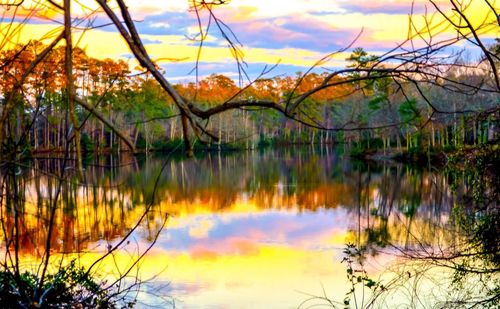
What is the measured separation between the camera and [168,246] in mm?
13023

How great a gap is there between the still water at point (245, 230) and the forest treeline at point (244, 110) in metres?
0.57

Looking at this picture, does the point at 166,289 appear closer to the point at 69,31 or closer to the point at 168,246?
the point at 168,246

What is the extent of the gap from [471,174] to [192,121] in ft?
16.0

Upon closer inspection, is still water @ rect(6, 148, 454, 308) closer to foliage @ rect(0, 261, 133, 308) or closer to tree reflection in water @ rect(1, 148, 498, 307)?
tree reflection in water @ rect(1, 148, 498, 307)

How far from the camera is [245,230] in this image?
611 inches

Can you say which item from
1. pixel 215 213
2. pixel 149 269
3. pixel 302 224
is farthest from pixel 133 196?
pixel 149 269

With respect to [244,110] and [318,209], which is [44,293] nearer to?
[244,110]

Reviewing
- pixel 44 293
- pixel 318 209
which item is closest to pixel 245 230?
pixel 318 209

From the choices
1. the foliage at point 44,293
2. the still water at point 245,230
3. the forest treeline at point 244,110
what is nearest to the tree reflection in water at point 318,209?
the still water at point 245,230

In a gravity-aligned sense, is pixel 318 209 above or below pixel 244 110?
below

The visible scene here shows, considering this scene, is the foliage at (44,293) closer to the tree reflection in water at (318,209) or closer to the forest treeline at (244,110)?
the forest treeline at (244,110)

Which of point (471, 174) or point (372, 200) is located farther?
point (372, 200)

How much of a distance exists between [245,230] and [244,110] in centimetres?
1390

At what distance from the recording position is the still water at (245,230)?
9173 millimetres
